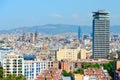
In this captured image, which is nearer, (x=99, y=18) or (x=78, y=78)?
(x=78, y=78)

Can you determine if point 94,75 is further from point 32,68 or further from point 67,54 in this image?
point 67,54

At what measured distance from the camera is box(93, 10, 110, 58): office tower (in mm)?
63906

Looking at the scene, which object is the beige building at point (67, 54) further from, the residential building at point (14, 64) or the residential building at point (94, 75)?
the residential building at point (14, 64)

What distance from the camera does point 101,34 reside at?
64938 millimetres

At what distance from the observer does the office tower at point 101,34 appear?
63.9 metres

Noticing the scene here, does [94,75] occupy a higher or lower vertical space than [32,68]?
lower

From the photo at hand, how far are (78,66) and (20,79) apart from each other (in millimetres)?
34717

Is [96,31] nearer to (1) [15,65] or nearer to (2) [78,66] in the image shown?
(2) [78,66]

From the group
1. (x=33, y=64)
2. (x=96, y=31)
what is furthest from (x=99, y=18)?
(x=33, y=64)

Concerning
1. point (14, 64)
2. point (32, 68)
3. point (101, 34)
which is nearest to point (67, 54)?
point (101, 34)

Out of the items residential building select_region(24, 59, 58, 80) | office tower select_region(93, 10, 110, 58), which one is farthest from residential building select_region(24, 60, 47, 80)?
office tower select_region(93, 10, 110, 58)

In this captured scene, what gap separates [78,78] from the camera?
109ft

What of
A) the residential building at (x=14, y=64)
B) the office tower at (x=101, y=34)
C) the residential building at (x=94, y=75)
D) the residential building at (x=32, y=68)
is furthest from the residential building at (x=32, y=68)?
the office tower at (x=101, y=34)

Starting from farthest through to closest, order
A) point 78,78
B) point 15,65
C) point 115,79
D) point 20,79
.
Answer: point 115,79
point 15,65
point 78,78
point 20,79
